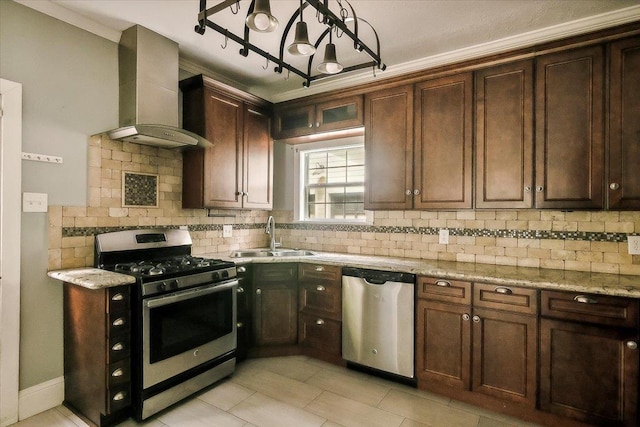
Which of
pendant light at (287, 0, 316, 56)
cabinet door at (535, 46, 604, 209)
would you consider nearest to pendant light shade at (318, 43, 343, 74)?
pendant light at (287, 0, 316, 56)

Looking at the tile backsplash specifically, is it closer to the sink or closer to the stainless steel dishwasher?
the sink

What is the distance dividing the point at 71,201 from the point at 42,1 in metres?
1.35

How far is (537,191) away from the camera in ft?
8.09

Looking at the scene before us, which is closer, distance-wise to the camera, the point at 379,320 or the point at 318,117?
the point at 379,320

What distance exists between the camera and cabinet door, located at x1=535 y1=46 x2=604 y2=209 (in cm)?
229

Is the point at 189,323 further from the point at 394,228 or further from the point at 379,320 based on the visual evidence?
the point at 394,228

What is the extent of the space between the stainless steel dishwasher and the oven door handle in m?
0.98

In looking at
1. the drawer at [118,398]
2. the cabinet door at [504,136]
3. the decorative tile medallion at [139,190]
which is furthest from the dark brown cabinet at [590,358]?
the decorative tile medallion at [139,190]

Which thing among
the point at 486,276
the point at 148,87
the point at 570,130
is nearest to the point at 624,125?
the point at 570,130

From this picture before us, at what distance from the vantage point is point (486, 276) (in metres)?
2.31

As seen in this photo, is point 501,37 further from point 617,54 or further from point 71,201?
point 71,201

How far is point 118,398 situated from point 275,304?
1371 millimetres

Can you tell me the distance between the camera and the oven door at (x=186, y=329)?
220 cm

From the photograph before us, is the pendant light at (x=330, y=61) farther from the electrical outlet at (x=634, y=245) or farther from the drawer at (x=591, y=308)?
the electrical outlet at (x=634, y=245)
